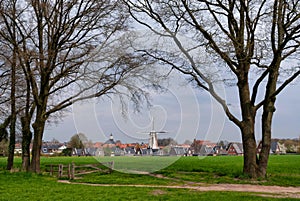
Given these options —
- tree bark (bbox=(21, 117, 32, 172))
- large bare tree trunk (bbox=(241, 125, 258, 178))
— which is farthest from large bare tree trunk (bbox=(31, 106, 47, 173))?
large bare tree trunk (bbox=(241, 125, 258, 178))

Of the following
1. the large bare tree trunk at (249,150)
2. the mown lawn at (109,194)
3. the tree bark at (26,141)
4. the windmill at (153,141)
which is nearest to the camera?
the mown lawn at (109,194)

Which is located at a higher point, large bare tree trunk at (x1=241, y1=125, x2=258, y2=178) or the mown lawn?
large bare tree trunk at (x1=241, y1=125, x2=258, y2=178)

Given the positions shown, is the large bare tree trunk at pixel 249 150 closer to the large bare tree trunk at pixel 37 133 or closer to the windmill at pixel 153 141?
the windmill at pixel 153 141

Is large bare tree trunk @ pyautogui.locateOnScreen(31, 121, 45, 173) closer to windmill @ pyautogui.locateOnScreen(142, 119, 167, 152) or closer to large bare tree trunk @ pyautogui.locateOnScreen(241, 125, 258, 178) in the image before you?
windmill @ pyautogui.locateOnScreen(142, 119, 167, 152)

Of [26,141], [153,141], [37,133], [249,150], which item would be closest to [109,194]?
[153,141]

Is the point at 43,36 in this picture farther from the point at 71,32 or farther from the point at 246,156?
the point at 246,156

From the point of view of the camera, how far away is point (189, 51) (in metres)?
24.4

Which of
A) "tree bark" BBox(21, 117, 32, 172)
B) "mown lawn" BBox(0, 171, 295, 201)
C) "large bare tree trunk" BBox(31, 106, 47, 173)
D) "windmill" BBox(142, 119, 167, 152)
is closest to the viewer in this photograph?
"mown lawn" BBox(0, 171, 295, 201)

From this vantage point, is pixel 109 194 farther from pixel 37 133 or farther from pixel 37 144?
pixel 37 144

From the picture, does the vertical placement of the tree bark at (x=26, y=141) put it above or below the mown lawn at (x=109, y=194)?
above

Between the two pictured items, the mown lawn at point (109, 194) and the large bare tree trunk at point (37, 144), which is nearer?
the mown lawn at point (109, 194)

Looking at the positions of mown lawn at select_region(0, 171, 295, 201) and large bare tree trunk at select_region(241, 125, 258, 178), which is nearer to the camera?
mown lawn at select_region(0, 171, 295, 201)

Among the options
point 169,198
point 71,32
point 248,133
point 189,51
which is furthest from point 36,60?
point 169,198

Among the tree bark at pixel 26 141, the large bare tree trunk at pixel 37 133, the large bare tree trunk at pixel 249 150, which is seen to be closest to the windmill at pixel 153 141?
the large bare tree trunk at pixel 249 150
